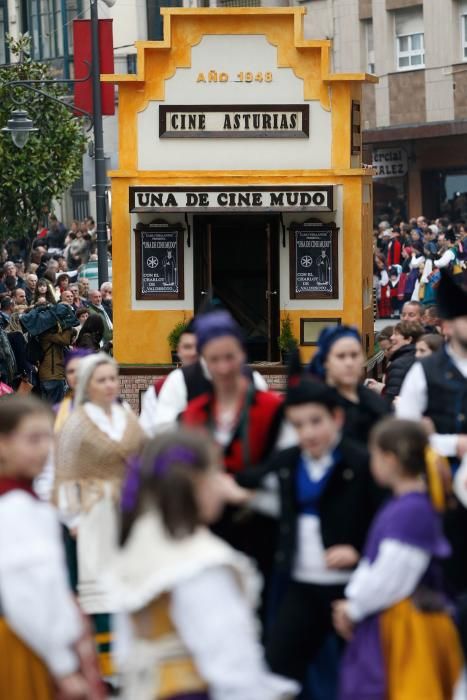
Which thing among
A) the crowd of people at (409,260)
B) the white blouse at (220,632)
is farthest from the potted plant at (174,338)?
the crowd of people at (409,260)

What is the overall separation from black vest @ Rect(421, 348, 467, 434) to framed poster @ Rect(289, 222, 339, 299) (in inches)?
352

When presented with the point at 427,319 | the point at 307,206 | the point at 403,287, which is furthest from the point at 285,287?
the point at 403,287

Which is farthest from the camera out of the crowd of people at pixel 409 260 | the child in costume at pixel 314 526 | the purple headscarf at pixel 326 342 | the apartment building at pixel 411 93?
the apartment building at pixel 411 93

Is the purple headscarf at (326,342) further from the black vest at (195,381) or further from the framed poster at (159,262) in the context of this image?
the framed poster at (159,262)

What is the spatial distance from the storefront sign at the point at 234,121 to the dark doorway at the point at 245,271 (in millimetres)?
858

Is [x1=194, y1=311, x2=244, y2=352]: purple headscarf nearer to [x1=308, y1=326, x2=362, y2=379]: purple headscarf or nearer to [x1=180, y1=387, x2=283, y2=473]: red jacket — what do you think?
[x1=180, y1=387, x2=283, y2=473]: red jacket

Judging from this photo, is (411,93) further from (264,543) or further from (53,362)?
(264,543)

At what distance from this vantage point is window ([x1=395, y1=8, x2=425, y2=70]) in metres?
44.0

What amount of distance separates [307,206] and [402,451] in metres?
10.3

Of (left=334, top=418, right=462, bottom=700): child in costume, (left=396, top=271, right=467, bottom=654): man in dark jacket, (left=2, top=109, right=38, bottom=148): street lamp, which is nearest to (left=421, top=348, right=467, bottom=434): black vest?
(left=396, top=271, right=467, bottom=654): man in dark jacket

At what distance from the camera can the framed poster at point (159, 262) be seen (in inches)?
661

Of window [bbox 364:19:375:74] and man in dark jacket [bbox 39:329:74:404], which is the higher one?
window [bbox 364:19:375:74]

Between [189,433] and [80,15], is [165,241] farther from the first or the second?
[80,15]

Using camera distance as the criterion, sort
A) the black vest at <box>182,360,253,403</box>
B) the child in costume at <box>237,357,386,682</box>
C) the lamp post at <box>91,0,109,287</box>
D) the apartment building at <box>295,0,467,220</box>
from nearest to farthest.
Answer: the child in costume at <box>237,357,386,682</box> < the black vest at <box>182,360,253,403</box> < the lamp post at <box>91,0,109,287</box> < the apartment building at <box>295,0,467,220</box>
